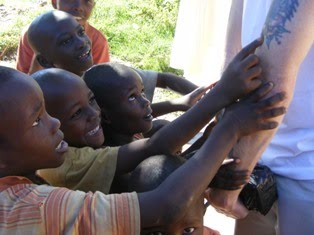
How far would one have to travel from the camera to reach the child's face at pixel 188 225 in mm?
1702

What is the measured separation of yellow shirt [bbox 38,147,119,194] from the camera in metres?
1.94

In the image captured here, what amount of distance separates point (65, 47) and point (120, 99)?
2.74 feet

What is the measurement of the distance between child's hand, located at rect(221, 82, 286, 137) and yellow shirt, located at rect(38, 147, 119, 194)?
1.81 ft

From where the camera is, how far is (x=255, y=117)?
163cm

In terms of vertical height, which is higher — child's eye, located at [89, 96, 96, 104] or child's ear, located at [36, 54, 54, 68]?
child's eye, located at [89, 96, 96, 104]

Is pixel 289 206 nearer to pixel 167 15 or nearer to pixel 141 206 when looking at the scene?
pixel 141 206

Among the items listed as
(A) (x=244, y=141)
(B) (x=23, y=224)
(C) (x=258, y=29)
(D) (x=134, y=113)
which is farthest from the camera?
(D) (x=134, y=113)

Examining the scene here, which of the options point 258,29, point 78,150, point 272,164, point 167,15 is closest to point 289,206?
point 272,164

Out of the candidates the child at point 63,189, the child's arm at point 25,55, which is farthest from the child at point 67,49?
the child at point 63,189

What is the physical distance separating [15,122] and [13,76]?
145mm

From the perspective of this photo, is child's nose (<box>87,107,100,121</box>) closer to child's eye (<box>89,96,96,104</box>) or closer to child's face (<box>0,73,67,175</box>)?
child's eye (<box>89,96,96,104</box>)

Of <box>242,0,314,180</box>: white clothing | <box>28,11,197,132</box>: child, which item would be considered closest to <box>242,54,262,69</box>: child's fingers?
<box>242,0,314,180</box>: white clothing

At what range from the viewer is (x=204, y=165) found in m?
1.59

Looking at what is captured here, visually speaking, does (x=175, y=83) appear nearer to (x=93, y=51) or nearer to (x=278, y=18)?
(x=93, y=51)
